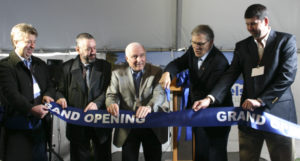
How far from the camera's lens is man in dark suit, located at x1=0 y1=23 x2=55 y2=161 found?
2.67 metres

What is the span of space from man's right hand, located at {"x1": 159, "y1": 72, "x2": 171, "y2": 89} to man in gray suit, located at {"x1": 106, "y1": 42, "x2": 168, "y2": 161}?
50mm

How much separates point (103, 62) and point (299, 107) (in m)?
3.94

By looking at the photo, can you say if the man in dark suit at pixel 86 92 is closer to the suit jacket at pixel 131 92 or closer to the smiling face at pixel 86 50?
the smiling face at pixel 86 50

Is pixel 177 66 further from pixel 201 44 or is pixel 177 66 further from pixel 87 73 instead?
pixel 87 73

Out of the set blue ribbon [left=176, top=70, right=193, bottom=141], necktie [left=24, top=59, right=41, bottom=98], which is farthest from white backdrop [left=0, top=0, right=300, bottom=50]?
necktie [left=24, top=59, right=41, bottom=98]

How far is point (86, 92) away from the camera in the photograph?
285 centimetres

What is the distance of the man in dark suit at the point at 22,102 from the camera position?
8.77 ft

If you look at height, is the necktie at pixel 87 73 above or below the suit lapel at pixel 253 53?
below

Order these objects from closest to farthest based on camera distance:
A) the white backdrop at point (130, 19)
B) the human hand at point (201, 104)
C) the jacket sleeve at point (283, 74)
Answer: the jacket sleeve at point (283, 74) → the human hand at point (201, 104) → the white backdrop at point (130, 19)

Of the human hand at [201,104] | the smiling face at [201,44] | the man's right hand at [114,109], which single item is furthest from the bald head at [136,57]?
the human hand at [201,104]

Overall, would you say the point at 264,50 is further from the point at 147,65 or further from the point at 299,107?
the point at 299,107

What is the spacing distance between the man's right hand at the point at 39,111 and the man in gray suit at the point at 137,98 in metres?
0.67

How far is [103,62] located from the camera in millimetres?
2898

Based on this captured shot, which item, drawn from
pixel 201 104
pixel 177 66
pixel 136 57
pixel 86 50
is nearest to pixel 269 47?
pixel 201 104
